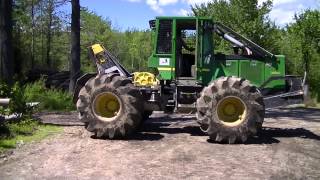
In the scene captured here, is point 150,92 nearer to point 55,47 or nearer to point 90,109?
point 90,109

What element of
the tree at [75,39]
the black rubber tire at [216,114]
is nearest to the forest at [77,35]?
the tree at [75,39]

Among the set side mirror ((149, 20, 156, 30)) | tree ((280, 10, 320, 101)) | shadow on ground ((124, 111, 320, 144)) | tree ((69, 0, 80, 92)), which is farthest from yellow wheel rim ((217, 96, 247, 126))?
tree ((280, 10, 320, 101))

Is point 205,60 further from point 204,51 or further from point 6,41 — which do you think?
point 6,41

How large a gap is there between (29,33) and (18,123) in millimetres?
26265

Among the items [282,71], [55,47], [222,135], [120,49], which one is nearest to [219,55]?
[282,71]

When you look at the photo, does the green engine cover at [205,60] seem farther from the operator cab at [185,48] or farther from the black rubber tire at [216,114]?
the black rubber tire at [216,114]

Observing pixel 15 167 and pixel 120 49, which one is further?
pixel 120 49

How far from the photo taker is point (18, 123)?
43.8ft

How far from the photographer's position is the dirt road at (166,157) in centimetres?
866

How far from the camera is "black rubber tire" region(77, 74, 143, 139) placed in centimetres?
1196

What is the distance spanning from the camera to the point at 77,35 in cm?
Answer: 2148

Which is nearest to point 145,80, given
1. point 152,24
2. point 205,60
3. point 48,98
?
point 152,24

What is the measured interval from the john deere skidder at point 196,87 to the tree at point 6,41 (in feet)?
13.6

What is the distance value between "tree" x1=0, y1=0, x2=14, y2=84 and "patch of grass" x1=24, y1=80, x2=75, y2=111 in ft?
6.90
